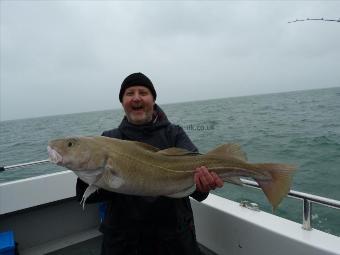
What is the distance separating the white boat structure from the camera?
3.13 m

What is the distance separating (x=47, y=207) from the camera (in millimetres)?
5539

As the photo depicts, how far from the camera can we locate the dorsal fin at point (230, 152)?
112 inches

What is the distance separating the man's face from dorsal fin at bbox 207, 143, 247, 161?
0.80 metres

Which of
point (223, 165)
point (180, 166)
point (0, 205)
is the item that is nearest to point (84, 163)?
point (180, 166)

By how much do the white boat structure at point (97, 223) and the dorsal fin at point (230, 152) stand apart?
0.77 meters

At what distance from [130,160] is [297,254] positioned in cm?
184

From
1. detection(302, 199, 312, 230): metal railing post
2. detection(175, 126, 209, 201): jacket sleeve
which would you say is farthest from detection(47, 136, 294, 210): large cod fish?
detection(302, 199, 312, 230): metal railing post

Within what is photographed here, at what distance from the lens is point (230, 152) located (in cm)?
287

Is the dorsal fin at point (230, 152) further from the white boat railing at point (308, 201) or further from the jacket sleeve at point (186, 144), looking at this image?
the white boat railing at point (308, 201)

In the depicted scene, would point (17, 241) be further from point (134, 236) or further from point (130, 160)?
point (130, 160)

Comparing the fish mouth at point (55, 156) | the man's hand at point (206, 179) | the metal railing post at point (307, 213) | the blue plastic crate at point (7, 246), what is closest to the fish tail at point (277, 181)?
the man's hand at point (206, 179)

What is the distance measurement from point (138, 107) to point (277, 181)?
1472 millimetres

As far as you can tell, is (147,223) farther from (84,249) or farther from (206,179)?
(84,249)

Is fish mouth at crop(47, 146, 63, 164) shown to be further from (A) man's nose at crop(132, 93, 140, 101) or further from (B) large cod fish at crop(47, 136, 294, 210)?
(A) man's nose at crop(132, 93, 140, 101)
